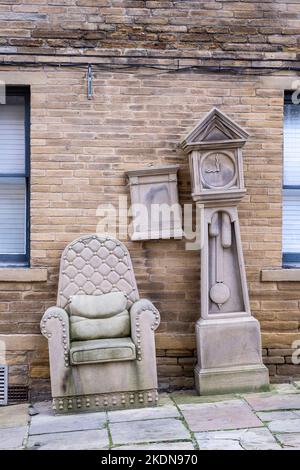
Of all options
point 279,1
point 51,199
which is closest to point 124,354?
point 51,199

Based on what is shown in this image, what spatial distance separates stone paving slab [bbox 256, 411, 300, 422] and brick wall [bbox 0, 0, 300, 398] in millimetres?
1035

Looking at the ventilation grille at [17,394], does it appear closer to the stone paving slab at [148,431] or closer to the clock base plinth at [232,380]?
the stone paving slab at [148,431]

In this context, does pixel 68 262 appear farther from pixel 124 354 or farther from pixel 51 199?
pixel 124 354

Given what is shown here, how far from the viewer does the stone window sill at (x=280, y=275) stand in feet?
19.1

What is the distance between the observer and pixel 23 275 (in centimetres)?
561

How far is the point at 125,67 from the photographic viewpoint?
18.9 feet

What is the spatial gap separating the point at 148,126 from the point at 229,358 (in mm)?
2309

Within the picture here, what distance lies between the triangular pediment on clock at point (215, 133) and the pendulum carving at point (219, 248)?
0.65m

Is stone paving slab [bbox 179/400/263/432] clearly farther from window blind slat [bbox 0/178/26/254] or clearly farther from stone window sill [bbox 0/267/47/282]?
window blind slat [bbox 0/178/26/254]

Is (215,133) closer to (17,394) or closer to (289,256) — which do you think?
(289,256)

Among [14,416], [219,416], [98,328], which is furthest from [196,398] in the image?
[14,416]

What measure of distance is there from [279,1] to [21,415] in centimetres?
457

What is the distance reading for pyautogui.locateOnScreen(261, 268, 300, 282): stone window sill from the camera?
5.81m

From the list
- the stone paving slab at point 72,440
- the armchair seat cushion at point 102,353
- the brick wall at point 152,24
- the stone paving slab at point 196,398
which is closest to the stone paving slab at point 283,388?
the stone paving slab at point 196,398
